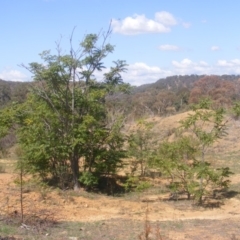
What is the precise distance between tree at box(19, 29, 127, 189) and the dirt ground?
1478mm

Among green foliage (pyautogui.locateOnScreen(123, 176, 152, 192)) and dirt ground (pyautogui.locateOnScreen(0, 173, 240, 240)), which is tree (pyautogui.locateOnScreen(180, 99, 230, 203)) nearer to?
dirt ground (pyautogui.locateOnScreen(0, 173, 240, 240))

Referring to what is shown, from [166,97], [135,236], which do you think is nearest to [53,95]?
[135,236]

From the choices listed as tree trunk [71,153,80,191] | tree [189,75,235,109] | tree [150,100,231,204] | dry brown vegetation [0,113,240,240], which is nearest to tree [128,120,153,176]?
dry brown vegetation [0,113,240,240]

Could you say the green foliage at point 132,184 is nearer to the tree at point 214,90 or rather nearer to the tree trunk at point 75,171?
the tree trunk at point 75,171

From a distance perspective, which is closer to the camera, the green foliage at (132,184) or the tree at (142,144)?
the green foliage at (132,184)

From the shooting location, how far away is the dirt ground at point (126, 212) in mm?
12047

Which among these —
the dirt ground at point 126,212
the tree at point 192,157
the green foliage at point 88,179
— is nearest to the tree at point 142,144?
the dirt ground at point 126,212

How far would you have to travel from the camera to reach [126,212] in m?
15.5

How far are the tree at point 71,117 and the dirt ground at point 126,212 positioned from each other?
58.2 inches

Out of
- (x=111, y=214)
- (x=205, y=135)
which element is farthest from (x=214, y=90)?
(x=111, y=214)

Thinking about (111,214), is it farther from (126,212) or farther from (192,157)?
(192,157)

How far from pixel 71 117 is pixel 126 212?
187 inches

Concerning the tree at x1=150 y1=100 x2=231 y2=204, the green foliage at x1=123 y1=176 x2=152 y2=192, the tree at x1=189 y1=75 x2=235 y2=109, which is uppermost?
the tree at x1=189 y1=75 x2=235 y2=109

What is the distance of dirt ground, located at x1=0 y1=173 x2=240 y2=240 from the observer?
1205 cm
